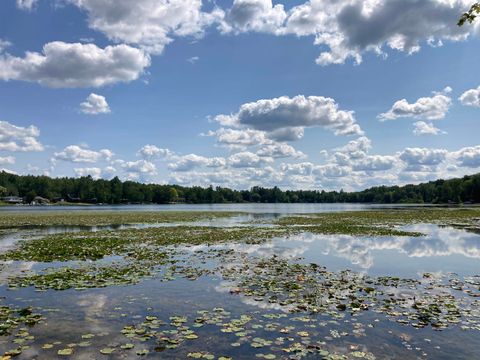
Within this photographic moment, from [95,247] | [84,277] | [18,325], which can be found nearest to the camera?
[18,325]

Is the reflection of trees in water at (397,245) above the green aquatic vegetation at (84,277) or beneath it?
above

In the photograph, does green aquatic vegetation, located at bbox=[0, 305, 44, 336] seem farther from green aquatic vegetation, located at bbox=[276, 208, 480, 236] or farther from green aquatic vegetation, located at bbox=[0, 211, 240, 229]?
green aquatic vegetation, located at bbox=[0, 211, 240, 229]

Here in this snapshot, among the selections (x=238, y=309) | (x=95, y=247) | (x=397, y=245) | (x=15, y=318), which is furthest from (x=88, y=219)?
(x=238, y=309)

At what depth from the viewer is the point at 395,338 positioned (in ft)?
32.5

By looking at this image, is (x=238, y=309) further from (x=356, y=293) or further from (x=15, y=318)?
(x=15, y=318)

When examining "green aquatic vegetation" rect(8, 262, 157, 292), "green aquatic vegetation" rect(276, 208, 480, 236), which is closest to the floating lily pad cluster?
"green aquatic vegetation" rect(8, 262, 157, 292)

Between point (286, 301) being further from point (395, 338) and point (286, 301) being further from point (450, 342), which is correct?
point (450, 342)

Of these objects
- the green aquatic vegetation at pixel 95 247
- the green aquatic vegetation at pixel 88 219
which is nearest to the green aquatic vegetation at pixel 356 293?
the green aquatic vegetation at pixel 95 247

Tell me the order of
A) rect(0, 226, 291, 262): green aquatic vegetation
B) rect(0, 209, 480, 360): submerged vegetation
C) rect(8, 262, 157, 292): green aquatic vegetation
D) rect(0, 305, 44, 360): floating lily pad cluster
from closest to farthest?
rect(0, 305, 44, 360): floating lily pad cluster, rect(0, 209, 480, 360): submerged vegetation, rect(8, 262, 157, 292): green aquatic vegetation, rect(0, 226, 291, 262): green aquatic vegetation

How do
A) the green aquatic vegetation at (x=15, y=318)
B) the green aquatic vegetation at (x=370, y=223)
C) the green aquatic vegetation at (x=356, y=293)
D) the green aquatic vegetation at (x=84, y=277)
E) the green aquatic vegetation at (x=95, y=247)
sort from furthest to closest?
the green aquatic vegetation at (x=370, y=223), the green aquatic vegetation at (x=95, y=247), the green aquatic vegetation at (x=84, y=277), the green aquatic vegetation at (x=356, y=293), the green aquatic vegetation at (x=15, y=318)

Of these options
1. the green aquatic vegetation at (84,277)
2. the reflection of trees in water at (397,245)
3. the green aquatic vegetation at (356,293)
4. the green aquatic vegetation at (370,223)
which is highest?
the green aquatic vegetation at (370,223)

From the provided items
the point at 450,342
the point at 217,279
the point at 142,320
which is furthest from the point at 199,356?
the point at 217,279

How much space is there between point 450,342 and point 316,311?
12.3ft

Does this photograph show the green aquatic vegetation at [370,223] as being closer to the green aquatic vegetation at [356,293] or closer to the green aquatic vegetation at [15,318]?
the green aquatic vegetation at [356,293]
